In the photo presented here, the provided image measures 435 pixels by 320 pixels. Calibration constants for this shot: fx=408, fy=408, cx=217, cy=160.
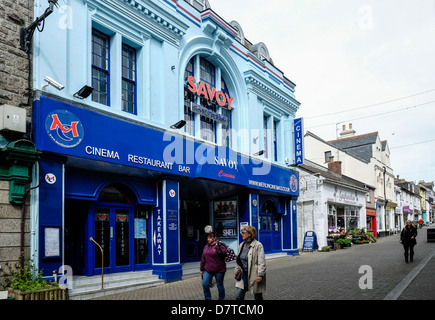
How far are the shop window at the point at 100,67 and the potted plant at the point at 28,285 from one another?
4.77m

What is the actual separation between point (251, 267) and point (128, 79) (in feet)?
24.5

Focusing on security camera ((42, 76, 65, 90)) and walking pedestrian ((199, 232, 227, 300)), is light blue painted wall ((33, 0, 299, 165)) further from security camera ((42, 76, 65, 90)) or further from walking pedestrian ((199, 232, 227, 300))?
walking pedestrian ((199, 232, 227, 300))

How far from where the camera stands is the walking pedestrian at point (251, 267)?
6.85 metres

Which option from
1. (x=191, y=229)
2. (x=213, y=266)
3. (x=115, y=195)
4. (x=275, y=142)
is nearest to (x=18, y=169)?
(x=115, y=195)

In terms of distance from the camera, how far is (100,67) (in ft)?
37.2

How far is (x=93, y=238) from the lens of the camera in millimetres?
10938

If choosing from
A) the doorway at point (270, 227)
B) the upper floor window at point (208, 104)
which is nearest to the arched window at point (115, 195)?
the upper floor window at point (208, 104)

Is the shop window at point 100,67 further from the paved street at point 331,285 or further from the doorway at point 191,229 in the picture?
the doorway at point 191,229

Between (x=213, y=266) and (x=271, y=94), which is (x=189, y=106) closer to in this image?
(x=271, y=94)

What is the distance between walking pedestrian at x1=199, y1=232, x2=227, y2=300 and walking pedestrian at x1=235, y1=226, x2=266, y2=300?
90 centimetres

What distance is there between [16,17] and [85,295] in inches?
251
